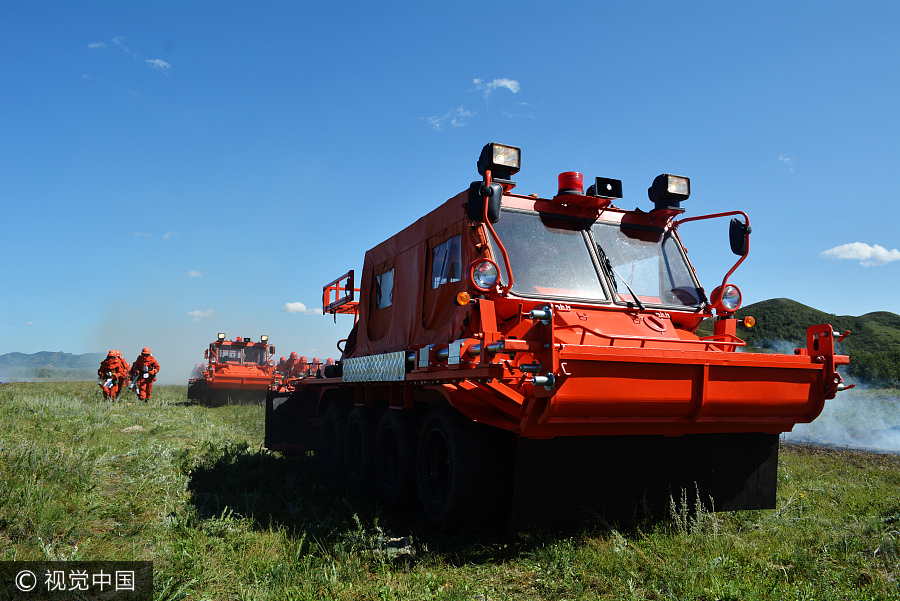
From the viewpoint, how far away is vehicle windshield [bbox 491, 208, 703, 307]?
541 cm

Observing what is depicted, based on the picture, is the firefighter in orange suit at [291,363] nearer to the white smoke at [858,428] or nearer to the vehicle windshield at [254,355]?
the vehicle windshield at [254,355]

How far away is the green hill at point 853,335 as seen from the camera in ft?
71.8

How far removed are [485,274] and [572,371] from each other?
1.23 meters

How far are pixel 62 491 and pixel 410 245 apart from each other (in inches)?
163

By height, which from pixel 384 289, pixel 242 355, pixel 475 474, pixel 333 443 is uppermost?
pixel 384 289

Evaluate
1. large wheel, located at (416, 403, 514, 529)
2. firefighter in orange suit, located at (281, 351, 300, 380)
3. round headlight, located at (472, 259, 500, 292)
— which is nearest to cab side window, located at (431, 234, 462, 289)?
round headlight, located at (472, 259, 500, 292)

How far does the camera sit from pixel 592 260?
5719mm

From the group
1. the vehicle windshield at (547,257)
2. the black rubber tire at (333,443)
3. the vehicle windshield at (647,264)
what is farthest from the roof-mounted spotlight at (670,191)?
the black rubber tire at (333,443)

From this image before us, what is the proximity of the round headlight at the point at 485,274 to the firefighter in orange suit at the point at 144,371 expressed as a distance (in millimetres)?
18609

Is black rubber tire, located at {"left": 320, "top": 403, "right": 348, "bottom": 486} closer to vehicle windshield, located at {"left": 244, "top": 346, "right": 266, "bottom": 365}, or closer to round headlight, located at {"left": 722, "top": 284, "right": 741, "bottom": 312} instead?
round headlight, located at {"left": 722, "top": 284, "right": 741, "bottom": 312}

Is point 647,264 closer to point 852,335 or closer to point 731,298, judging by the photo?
point 731,298

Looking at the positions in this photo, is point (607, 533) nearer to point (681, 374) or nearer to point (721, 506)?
point (721, 506)

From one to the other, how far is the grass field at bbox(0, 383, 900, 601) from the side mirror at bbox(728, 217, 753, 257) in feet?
7.63

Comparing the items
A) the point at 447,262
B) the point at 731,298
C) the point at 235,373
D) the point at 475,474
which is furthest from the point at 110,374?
the point at 731,298
